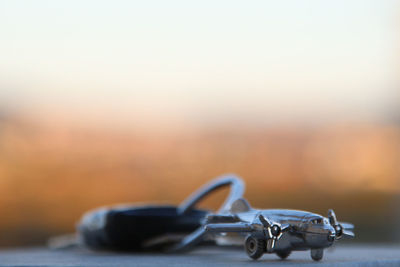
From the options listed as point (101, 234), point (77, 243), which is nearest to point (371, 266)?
point (101, 234)

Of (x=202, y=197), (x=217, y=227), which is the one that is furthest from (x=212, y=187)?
(x=217, y=227)

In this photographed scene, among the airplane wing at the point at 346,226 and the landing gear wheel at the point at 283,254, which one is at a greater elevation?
the airplane wing at the point at 346,226

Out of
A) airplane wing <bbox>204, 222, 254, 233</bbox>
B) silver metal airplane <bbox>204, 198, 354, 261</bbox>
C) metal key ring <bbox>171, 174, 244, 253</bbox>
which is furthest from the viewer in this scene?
metal key ring <bbox>171, 174, 244, 253</bbox>

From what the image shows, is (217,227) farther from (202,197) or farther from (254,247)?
(202,197)

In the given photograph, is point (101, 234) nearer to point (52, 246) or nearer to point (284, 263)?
point (52, 246)

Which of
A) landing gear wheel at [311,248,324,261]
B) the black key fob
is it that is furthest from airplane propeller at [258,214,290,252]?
the black key fob

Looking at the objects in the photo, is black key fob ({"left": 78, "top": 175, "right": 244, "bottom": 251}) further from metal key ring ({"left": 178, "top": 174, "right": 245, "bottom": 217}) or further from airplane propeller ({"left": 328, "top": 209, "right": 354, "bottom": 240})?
airplane propeller ({"left": 328, "top": 209, "right": 354, "bottom": 240})

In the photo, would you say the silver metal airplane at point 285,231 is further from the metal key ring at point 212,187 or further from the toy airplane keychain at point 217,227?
the metal key ring at point 212,187

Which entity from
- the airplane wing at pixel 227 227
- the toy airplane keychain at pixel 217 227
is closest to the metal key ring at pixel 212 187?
the toy airplane keychain at pixel 217 227
